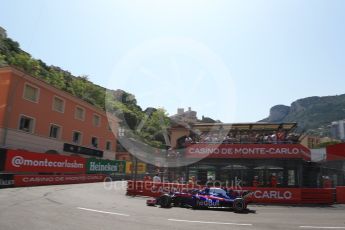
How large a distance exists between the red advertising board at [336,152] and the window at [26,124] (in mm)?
28641

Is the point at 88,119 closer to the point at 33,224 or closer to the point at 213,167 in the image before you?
the point at 213,167

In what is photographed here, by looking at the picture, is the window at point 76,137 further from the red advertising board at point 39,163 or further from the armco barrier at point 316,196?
the armco barrier at point 316,196

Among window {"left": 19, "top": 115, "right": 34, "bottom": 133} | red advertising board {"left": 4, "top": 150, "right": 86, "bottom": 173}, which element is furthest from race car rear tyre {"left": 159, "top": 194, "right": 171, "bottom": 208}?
window {"left": 19, "top": 115, "right": 34, "bottom": 133}

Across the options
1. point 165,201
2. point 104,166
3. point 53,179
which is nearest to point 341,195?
point 165,201

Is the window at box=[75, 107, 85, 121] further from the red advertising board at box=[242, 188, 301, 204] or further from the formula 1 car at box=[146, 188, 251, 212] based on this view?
the formula 1 car at box=[146, 188, 251, 212]

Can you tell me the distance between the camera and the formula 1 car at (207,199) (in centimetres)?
1594

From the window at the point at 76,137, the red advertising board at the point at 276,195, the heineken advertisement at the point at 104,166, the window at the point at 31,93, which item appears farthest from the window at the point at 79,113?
the red advertising board at the point at 276,195

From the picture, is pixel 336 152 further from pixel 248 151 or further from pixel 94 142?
pixel 94 142

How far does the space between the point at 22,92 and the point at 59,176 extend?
30.7 ft

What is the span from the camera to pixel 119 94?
146375mm

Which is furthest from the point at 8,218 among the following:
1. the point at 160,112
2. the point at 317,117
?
the point at 317,117

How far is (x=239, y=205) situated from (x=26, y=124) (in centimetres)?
2676

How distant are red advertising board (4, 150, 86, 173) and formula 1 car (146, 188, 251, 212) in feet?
47.4

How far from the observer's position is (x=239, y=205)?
619 inches
